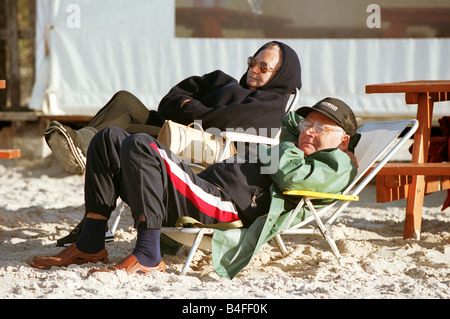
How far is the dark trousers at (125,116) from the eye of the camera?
4523 mm

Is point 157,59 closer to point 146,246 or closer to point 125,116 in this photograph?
point 125,116

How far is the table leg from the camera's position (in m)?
4.74

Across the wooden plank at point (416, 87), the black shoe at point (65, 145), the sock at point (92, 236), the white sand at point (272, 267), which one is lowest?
the white sand at point (272, 267)

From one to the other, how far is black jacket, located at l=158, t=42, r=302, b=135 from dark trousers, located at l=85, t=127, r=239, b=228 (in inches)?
34.3

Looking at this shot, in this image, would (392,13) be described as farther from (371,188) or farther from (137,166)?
(137,166)

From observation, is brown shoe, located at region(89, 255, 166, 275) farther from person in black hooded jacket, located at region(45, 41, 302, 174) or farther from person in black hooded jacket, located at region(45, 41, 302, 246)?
person in black hooded jacket, located at region(45, 41, 302, 174)

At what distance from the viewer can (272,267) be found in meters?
3.92

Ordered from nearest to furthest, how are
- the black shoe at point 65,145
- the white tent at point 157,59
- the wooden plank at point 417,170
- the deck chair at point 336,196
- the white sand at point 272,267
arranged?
1. the white sand at point 272,267
2. the deck chair at point 336,196
3. the black shoe at point 65,145
4. the wooden plank at point 417,170
5. the white tent at point 157,59

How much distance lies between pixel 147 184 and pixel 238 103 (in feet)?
4.20

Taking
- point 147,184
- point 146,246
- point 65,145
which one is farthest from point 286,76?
point 146,246

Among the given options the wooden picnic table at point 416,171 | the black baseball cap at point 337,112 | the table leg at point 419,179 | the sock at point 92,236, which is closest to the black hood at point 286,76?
the wooden picnic table at point 416,171

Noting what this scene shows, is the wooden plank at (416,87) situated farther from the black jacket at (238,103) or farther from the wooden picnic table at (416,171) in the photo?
the black jacket at (238,103)

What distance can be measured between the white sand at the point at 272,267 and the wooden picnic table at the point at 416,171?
8.4 inches
